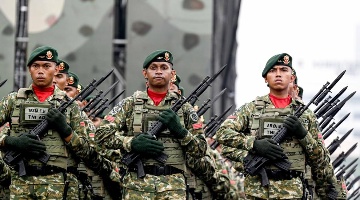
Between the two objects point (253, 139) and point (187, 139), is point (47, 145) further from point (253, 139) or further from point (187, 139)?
point (253, 139)

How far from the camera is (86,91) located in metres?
16.8

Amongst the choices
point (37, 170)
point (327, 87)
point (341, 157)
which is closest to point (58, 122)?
point (37, 170)

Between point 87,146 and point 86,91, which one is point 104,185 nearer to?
point 86,91

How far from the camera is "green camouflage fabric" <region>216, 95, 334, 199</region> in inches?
580

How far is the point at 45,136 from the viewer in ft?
47.0

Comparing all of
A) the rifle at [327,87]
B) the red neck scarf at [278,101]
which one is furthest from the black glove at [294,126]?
the rifle at [327,87]

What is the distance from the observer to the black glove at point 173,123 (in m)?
14.1

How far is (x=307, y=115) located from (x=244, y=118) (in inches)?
26.7

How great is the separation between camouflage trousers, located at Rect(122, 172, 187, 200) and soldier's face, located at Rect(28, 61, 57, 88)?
1259 mm

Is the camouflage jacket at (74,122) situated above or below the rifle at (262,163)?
above

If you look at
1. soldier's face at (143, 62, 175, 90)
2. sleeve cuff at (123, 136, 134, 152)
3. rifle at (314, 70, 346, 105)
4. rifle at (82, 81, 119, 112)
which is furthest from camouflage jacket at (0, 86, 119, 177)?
rifle at (314, 70, 346, 105)

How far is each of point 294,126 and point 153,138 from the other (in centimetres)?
151

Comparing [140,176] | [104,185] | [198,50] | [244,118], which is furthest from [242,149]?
[198,50]

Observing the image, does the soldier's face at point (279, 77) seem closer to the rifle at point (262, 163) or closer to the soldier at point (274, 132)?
the soldier at point (274, 132)
